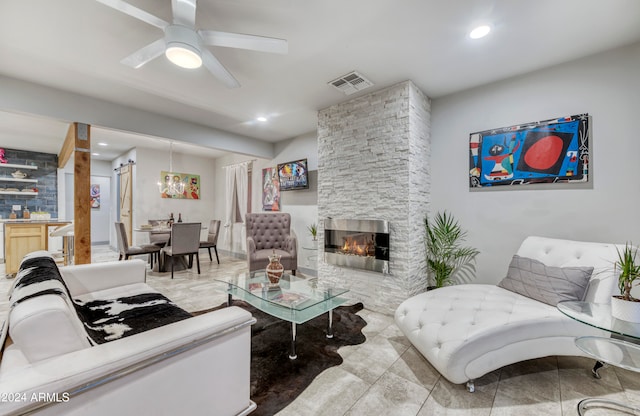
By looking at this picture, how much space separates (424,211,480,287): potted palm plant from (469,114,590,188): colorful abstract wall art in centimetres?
54

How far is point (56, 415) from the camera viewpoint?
0.79 m

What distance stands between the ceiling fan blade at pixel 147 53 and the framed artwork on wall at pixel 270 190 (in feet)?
11.3

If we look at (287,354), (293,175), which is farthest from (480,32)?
(293,175)

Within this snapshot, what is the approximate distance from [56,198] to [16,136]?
193 centimetres

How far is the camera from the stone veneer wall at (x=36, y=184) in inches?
228

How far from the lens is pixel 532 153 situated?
266cm

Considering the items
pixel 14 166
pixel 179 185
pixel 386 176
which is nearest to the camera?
pixel 386 176

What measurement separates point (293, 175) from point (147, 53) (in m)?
3.14

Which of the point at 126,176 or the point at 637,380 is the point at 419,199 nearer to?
the point at 637,380

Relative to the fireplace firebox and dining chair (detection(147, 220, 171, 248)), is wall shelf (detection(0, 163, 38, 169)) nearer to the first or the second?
dining chair (detection(147, 220, 171, 248))

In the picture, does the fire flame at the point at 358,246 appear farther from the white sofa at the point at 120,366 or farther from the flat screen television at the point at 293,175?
the white sofa at the point at 120,366

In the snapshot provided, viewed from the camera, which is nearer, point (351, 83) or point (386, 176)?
point (351, 83)

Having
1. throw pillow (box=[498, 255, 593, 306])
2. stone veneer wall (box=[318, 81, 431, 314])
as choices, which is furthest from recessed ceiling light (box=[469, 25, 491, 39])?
throw pillow (box=[498, 255, 593, 306])

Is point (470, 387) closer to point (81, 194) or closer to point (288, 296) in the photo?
point (288, 296)
